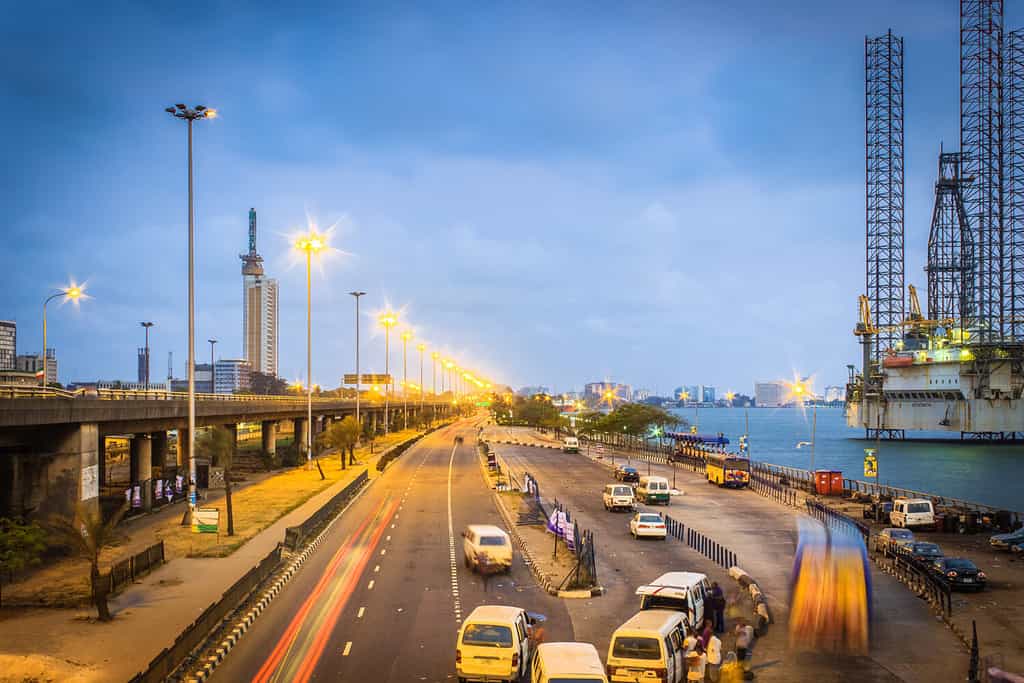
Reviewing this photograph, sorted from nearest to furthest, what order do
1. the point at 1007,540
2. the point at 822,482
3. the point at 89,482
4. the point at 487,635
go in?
the point at 487,635 < the point at 89,482 < the point at 1007,540 < the point at 822,482

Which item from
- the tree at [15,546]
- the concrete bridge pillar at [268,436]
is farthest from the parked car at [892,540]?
the concrete bridge pillar at [268,436]

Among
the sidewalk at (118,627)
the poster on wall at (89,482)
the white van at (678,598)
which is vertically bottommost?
the sidewalk at (118,627)

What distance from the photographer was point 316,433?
442 feet

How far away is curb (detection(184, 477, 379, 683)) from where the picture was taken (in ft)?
61.3

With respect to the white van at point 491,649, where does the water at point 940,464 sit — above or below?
below

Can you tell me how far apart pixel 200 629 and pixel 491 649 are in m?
7.28

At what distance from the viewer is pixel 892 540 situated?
36125 millimetres

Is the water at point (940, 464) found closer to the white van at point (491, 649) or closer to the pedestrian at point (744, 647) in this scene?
the pedestrian at point (744, 647)

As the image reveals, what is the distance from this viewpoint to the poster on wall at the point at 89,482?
36.4 m

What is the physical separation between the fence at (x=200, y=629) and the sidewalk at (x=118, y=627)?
3.12ft

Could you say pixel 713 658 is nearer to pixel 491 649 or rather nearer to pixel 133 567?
pixel 491 649

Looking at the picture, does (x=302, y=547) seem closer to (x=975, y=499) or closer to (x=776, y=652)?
(x=776, y=652)

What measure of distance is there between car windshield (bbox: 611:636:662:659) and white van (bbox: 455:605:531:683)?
2.09m

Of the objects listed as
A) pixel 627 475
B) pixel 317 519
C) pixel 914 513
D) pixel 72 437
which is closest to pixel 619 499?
pixel 914 513
